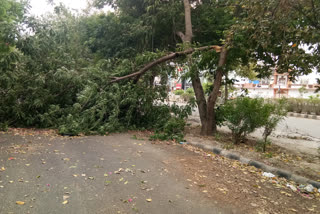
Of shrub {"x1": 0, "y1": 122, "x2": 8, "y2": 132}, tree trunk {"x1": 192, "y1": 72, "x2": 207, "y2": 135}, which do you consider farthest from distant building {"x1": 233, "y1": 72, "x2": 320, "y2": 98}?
shrub {"x1": 0, "y1": 122, "x2": 8, "y2": 132}

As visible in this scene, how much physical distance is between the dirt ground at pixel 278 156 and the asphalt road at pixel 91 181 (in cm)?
183

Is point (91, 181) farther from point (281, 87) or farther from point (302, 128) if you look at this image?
point (281, 87)

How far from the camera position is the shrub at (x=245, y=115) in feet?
20.3

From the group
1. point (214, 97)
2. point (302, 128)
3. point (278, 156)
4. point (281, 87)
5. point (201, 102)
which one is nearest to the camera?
point (278, 156)

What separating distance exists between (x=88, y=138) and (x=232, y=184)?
4171mm

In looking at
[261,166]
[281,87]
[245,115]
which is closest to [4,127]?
[245,115]

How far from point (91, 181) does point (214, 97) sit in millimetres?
4883

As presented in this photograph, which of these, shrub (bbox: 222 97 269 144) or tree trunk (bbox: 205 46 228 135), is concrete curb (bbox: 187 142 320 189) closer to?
shrub (bbox: 222 97 269 144)

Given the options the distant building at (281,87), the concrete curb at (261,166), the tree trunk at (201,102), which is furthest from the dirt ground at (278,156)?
the distant building at (281,87)

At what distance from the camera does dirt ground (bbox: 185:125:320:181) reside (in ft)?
15.9

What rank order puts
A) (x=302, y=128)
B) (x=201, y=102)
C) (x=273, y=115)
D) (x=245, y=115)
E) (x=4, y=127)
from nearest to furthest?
1. (x=273, y=115)
2. (x=245, y=115)
3. (x=4, y=127)
4. (x=201, y=102)
5. (x=302, y=128)

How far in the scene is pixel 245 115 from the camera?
6.41m

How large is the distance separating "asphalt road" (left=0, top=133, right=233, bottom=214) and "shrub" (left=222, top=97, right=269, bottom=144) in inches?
85.7

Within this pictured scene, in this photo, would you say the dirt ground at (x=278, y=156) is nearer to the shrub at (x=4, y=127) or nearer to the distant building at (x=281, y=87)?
the shrub at (x=4, y=127)
